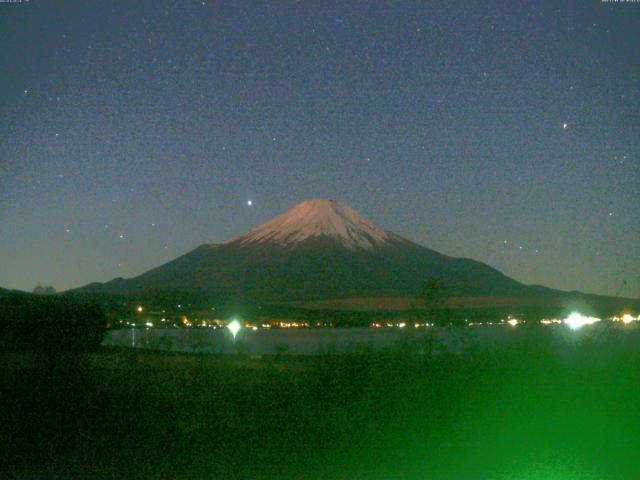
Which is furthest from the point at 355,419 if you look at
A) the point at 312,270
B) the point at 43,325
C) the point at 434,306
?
the point at 312,270

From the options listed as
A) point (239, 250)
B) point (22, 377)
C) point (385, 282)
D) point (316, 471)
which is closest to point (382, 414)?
point (316, 471)

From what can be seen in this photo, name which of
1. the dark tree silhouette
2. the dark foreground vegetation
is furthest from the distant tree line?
the dark tree silhouette

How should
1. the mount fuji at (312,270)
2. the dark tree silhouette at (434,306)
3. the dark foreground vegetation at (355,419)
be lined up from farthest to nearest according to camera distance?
1. the mount fuji at (312,270)
2. the dark tree silhouette at (434,306)
3. the dark foreground vegetation at (355,419)

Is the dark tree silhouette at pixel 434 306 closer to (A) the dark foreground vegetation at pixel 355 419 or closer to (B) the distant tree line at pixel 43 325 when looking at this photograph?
(A) the dark foreground vegetation at pixel 355 419

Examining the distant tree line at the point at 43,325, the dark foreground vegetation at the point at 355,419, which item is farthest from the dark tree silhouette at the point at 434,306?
the distant tree line at the point at 43,325

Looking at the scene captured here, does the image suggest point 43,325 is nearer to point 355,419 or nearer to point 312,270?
point 355,419

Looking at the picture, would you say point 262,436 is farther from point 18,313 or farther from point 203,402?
point 18,313
